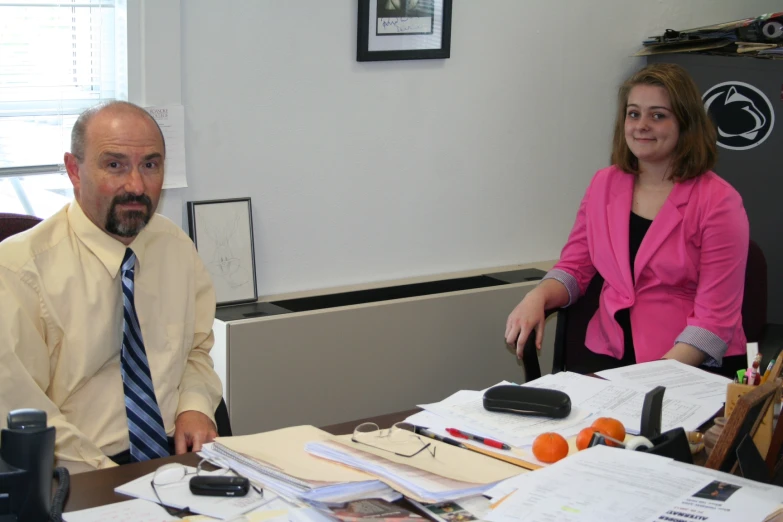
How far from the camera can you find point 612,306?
2617mm

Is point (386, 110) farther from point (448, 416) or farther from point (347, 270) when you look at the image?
point (448, 416)

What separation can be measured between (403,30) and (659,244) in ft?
4.13

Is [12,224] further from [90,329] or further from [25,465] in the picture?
[25,465]

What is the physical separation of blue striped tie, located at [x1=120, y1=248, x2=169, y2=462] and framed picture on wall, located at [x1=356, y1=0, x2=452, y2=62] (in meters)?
1.56

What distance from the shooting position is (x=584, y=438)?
1.59 metres

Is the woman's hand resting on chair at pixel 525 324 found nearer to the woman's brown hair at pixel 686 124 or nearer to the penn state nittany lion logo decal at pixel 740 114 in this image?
the woman's brown hair at pixel 686 124

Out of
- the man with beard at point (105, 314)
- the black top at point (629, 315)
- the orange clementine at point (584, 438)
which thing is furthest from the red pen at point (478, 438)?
the black top at point (629, 315)

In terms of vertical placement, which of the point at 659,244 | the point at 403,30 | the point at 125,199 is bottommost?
the point at 659,244

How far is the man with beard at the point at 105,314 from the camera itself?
1.81 metres

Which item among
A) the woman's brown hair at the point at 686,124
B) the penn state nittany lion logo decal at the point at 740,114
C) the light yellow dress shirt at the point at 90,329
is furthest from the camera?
the penn state nittany lion logo decal at the point at 740,114

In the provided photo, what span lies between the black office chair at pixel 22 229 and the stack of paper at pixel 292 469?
1.30 ft

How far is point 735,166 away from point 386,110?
1.38 m

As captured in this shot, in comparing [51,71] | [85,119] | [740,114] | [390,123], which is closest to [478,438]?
[85,119]

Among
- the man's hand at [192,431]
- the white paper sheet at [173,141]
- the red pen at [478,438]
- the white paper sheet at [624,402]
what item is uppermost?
the white paper sheet at [173,141]
